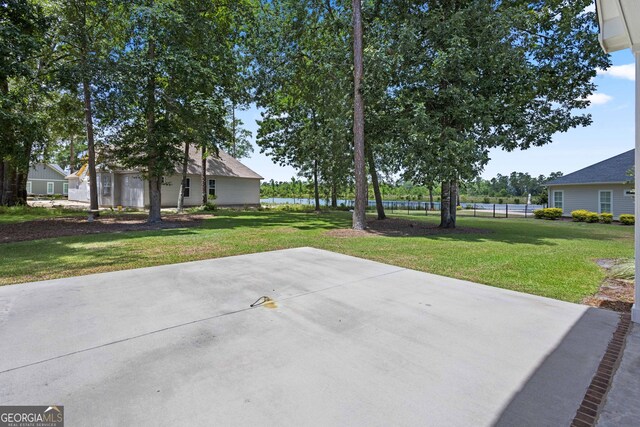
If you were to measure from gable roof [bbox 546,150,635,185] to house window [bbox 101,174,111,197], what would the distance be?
30713 mm

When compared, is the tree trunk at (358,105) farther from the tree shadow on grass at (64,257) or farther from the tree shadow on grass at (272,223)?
the tree shadow on grass at (64,257)

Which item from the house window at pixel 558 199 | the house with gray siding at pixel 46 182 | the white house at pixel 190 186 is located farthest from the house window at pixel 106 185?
the house window at pixel 558 199

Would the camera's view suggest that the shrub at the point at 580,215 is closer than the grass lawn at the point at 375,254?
No

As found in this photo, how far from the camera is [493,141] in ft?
38.1

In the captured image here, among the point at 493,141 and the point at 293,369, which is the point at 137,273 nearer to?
the point at 293,369

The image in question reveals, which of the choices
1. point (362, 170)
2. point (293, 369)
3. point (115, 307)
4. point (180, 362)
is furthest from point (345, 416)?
point (362, 170)

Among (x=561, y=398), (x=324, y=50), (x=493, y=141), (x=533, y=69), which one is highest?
(x=324, y=50)

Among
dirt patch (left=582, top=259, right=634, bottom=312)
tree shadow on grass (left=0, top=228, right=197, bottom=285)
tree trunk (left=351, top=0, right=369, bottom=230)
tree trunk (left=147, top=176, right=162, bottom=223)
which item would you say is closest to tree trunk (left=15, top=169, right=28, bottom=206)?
tree trunk (left=147, top=176, right=162, bottom=223)

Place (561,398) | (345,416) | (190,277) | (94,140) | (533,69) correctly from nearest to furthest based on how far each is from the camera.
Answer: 1. (345,416)
2. (561,398)
3. (190,277)
4. (533,69)
5. (94,140)

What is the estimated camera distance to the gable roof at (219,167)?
77.7 ft

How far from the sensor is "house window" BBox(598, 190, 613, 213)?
1934cm

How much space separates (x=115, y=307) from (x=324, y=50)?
12.6 m

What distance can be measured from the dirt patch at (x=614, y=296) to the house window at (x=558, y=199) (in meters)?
19.9

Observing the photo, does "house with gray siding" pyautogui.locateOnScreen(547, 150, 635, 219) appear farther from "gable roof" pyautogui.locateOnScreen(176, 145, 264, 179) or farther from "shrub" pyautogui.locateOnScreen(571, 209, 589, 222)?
"gable roof" pyautogui.locateOnScreen(176, 145, 264, 179)
